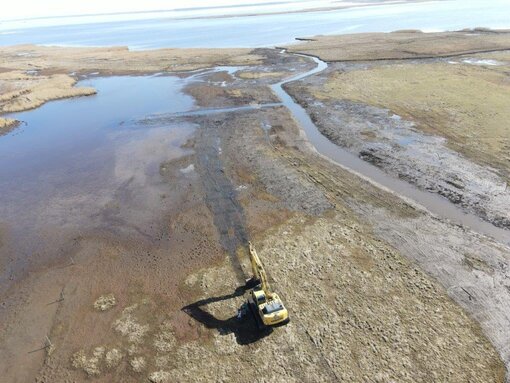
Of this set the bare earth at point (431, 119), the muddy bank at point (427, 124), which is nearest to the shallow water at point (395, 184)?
the muddy bank at point (427, 124)

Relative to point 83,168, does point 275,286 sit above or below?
above

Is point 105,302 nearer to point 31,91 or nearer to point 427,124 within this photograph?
point 427,124

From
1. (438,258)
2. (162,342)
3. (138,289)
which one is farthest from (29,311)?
(438,258)

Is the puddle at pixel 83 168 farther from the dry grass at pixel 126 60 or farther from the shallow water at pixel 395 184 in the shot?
the dry grass at pixel 126 60

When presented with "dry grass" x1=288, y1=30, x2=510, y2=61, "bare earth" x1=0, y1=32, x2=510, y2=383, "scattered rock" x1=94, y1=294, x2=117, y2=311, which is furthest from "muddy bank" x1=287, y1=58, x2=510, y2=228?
"scattered rock" x1=94, y1=294, x2=117, y2=311

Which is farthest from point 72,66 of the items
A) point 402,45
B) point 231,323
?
point 231,323

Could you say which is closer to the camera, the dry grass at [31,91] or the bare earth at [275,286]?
the bare earth at [275,286]

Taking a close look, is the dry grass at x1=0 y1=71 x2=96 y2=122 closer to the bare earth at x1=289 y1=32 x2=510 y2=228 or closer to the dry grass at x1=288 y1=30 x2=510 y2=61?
the bare earth at x1=289 y1=32 x2=510 y2=228
